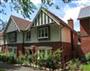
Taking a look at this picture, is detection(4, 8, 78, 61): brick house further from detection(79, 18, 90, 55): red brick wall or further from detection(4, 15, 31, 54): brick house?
detection(79, 18, 90, 55): red brick wall

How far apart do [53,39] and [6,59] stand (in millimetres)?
10852

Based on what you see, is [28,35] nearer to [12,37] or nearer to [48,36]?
[12,37]

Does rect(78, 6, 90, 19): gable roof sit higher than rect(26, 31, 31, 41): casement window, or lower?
higher

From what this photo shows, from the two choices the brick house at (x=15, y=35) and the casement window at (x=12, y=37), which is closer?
the brick house at (x=15, y=35)

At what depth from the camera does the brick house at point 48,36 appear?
1160 inches

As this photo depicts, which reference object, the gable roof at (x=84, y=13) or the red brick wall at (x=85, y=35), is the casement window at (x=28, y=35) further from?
the red brick wall at (x=85, y=35)

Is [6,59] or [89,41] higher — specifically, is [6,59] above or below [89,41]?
below

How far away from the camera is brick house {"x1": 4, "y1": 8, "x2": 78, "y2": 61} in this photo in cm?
2947

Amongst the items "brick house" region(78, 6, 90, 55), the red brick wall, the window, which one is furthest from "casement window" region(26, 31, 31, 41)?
the red brick wall

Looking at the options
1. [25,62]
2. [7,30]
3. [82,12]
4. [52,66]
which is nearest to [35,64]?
[25,62]

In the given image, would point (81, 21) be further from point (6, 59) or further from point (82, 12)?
point (6, 59)

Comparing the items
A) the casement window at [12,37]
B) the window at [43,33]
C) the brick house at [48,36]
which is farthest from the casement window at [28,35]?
the casement window at [12,37]

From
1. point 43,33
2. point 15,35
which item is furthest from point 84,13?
point 15,35

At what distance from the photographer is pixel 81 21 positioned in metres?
30.3
